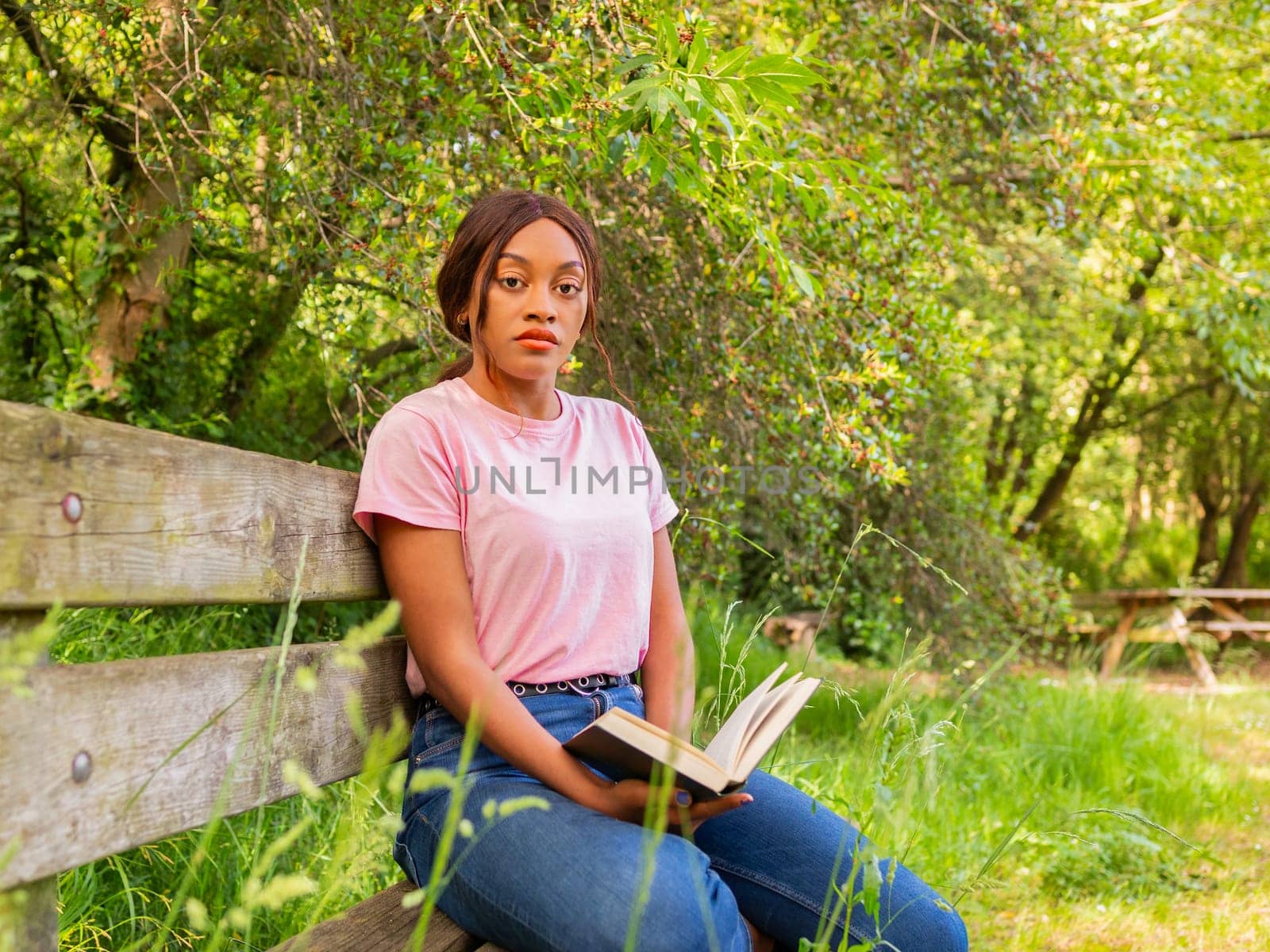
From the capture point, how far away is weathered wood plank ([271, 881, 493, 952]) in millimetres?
1761

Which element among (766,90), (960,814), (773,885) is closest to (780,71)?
(766,90)

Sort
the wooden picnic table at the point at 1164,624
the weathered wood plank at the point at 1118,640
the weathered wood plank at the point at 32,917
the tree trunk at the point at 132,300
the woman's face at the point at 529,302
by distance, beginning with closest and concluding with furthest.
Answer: the weathered wood plank at the point at 32,917 < the woman's face at the point at 529,302 < the tree trunk at the point at 132,300 < the weathered wood plank at the point at 1118,640 < the wooden picnic table at the point at 1164,624

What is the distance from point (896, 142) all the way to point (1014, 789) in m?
2.80

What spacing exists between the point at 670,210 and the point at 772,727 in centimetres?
240

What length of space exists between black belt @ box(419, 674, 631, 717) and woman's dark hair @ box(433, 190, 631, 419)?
1.95ft

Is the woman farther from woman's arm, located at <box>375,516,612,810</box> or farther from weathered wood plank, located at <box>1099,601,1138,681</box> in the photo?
weathered wood plank, located at <box>1099,601,1138,681</box>

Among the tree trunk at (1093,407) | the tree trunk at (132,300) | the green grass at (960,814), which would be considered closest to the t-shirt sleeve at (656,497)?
the green grass at (960,814)

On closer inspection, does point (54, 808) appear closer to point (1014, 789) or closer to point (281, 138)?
point (281, 138)

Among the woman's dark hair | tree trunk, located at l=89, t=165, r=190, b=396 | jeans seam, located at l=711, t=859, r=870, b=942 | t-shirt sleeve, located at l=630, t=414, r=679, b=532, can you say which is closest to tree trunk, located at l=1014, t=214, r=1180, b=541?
tree trunk, located at l=89, t=165, r=190, b=396

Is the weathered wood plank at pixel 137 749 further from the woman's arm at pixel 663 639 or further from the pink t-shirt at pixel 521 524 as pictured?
the woman's arm at pixel 663 639

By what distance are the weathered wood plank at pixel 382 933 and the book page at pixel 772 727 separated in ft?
1.75

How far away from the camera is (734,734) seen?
5.71 ft

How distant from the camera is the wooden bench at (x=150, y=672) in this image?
1.34 meters

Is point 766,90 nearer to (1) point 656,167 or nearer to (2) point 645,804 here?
(1) point 656,167
